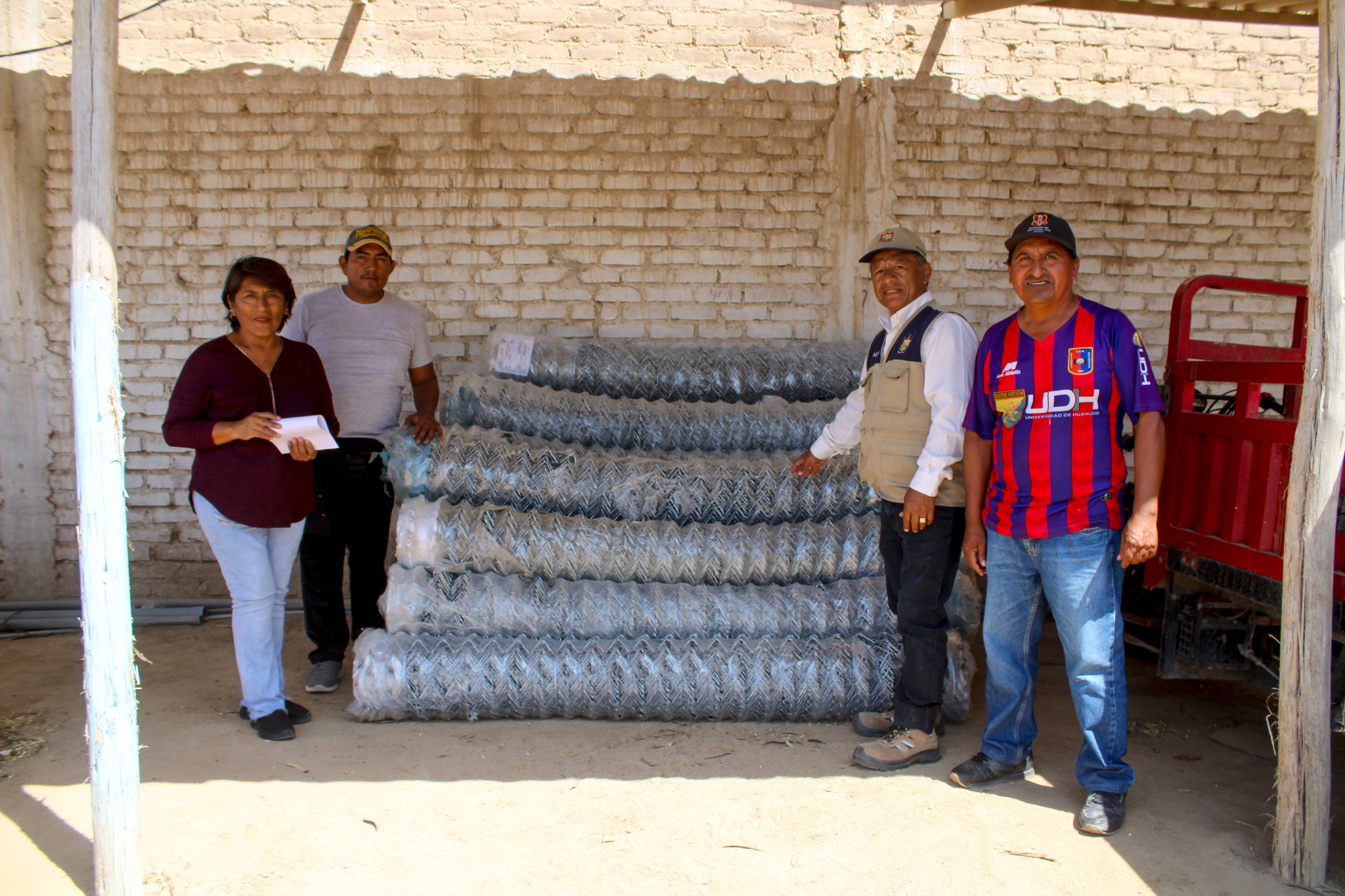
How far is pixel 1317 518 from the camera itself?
2.42 metres

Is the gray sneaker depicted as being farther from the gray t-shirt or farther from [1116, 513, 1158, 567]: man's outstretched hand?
[1116, 513, 1158, 567]: man's outstretched hand

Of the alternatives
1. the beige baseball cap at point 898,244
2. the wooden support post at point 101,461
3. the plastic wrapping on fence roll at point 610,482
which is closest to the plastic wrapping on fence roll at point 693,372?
the plastic wrapping on fence roll at point 610,482

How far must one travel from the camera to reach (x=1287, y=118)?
5.35m

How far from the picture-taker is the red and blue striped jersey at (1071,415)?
258 cm

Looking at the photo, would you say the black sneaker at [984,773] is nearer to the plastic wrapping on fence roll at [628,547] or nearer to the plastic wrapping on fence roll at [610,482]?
the plastic wrapping on fence roll at [628,547]

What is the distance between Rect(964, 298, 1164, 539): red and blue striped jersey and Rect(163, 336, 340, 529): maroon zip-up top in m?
2.52

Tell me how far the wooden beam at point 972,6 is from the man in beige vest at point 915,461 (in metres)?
2.43

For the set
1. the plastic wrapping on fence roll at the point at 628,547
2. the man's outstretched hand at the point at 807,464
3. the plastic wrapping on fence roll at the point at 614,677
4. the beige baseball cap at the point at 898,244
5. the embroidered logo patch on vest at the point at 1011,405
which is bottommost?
the plastic wrapping on fence roll at the point at 614,677

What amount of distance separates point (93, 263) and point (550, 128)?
3159mm

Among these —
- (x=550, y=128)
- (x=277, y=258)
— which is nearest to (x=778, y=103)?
(x=550, y=128)

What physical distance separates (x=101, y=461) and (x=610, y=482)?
1.92 m

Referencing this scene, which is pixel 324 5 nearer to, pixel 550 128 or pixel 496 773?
pixel 550 128

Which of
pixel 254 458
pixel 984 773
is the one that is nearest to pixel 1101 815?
pixel 984 773

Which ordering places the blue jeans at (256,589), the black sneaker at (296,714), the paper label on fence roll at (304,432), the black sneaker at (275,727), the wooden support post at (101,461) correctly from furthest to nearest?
the black sneaker at (296,714) < the black sneaker at (275,727) < the blue jeans at (256,589) < the paper label on fence roll at (304,432) < the wooden support post at (101,461)
